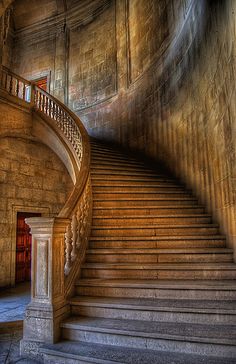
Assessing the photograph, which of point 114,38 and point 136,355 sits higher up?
point 114,38

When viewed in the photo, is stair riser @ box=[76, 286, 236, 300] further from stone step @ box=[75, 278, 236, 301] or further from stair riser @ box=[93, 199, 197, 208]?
stair riser @ box=[93, 199, 197, 208]

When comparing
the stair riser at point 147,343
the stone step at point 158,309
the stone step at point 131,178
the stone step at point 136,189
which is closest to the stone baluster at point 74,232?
the stone step at point 158,309

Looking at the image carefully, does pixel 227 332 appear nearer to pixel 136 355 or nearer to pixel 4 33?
pixel 136 355

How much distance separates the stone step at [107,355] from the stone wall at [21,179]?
4147 millimetres

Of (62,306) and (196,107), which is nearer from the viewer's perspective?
(62,306)

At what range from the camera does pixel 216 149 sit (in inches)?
177

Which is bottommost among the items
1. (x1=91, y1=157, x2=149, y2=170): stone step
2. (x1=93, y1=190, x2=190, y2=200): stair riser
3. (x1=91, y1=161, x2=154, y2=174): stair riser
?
(x1=93, y1=190, x2=190, y2=200): stair riser

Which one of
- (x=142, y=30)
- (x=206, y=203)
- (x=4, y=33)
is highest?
(x=142, y=30)

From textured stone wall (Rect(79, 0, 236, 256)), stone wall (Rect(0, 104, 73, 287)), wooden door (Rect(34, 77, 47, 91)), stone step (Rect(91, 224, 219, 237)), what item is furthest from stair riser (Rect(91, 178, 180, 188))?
wooden door (Rect(34, 77, 47, 91))

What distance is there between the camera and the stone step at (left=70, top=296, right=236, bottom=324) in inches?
111

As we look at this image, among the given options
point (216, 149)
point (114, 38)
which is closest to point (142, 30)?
point (114, 38)

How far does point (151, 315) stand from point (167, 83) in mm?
5542

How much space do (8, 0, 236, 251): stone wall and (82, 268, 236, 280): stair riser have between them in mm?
584

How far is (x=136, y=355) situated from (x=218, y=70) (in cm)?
382
